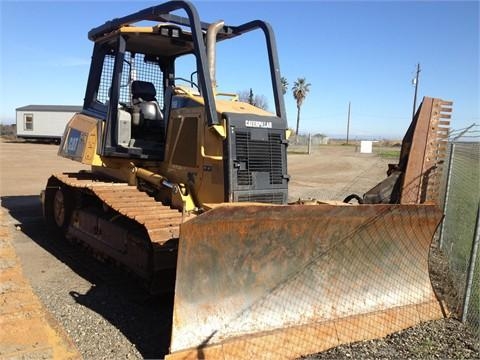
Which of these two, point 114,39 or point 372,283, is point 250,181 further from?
point 114,39

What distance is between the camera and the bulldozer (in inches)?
166

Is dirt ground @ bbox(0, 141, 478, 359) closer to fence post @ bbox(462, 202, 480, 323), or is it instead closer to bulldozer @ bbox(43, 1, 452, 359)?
bulldozer @ bbox(43, 1, 452, 359)

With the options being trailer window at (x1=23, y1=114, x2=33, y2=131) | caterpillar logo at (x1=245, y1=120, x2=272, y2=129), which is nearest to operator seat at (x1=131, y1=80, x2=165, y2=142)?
caterpillar logo at (x1=245, y1=120, x2=272, y2=129)

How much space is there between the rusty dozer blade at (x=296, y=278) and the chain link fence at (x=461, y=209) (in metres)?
1.06

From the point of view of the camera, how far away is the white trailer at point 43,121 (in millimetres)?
40375

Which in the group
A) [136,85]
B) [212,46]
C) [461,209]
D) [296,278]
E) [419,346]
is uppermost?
[212,46]

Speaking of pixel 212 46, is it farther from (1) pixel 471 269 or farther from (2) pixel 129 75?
(1) pixel 471 269

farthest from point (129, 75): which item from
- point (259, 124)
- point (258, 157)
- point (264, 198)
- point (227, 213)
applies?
point (227, 213)

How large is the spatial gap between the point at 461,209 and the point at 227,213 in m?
5.71

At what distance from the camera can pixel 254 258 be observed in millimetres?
4406

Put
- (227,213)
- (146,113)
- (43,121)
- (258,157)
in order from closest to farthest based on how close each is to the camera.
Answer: (227,213), (258,157), (146,113), (43,121)

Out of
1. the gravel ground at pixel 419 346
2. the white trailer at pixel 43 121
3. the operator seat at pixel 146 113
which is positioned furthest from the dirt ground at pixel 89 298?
the white trailer at pixel 43 121

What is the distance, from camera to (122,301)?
5.27 m

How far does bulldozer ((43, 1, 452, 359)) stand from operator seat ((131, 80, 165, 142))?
0.02 m
